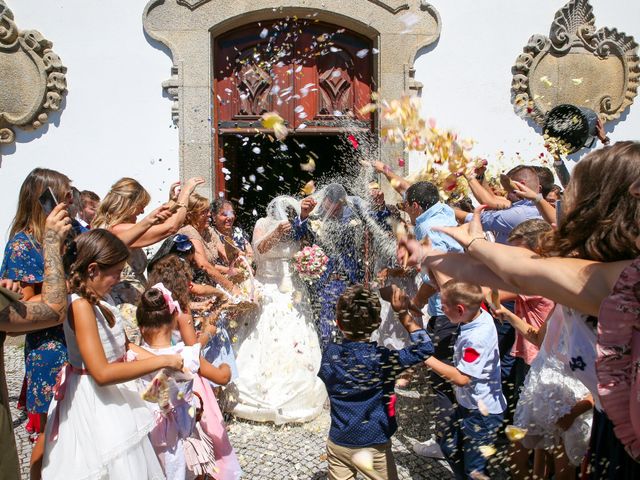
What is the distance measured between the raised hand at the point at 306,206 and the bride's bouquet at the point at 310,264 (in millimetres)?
322

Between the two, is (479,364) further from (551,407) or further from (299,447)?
(299,447)

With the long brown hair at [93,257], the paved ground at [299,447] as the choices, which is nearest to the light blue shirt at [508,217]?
the paved ground at [299,447]

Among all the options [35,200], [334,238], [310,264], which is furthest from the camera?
[334,238]

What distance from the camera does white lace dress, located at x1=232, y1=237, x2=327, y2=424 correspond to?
4.27 meters

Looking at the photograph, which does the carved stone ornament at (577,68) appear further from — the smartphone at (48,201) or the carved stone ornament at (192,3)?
the smartphone at (48,201)

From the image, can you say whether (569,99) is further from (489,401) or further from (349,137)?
(489,401)

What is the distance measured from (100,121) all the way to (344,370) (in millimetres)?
4791

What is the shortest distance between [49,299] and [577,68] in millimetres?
6479

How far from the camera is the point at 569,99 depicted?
668 centimetres

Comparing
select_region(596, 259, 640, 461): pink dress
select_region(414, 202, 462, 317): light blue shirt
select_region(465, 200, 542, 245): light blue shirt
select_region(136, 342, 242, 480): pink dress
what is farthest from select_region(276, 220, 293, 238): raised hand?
select_region(596, 259, 640, 461): pink dress

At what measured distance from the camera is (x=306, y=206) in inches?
183

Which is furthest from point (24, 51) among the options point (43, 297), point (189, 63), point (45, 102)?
point (43, 297)

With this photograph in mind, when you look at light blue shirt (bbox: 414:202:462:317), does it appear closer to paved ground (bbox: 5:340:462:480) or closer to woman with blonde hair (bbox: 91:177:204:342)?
paved ground (bbox: 5:340:462:480)

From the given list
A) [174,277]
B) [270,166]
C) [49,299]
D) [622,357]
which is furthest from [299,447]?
[270,166]
